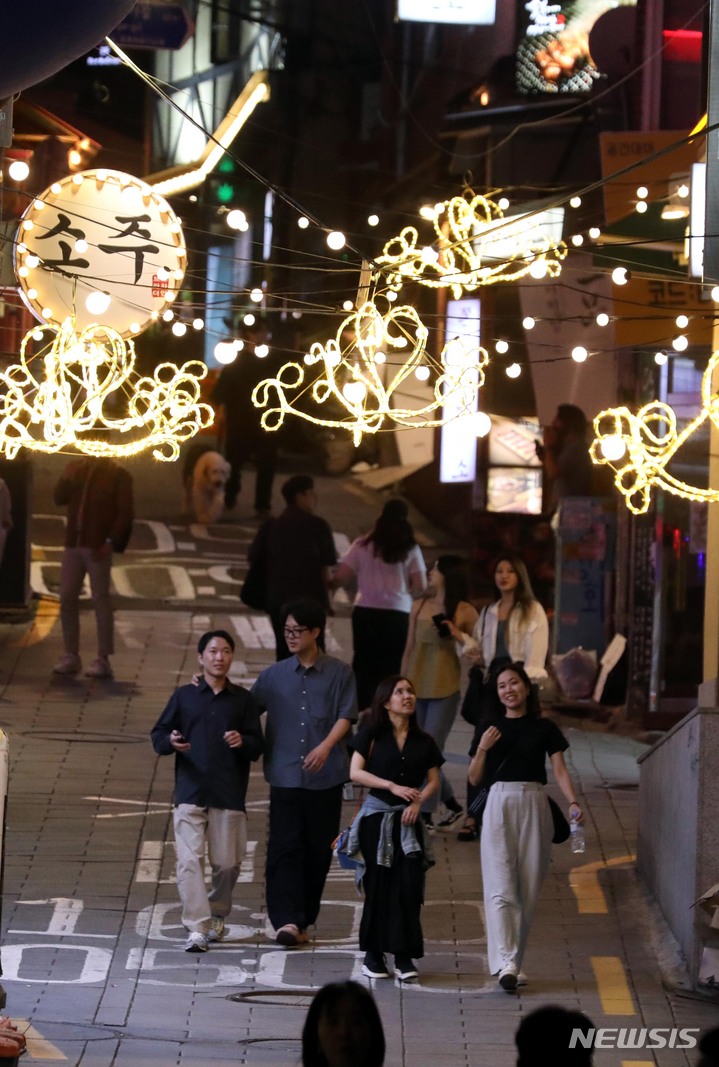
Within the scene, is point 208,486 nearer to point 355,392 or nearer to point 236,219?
point 355,392

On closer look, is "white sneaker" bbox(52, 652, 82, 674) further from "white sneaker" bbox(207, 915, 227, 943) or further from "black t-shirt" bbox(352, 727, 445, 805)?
"black t-shirt" bbox(352, 727, 445, 805)

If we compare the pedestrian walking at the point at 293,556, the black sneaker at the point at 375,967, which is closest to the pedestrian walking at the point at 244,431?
the pedestrian walking at the point at 293,556

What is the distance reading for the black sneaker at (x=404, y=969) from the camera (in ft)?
30.0

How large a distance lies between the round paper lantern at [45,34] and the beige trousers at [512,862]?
Answer: 13.9 feet

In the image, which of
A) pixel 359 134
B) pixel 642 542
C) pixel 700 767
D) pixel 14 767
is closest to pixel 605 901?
pixel 700 767

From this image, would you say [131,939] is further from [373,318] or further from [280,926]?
[373,318]

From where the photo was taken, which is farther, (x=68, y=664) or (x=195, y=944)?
(x=68, y=664)

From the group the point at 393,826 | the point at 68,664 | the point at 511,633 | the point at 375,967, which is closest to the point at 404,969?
the point at 375,967

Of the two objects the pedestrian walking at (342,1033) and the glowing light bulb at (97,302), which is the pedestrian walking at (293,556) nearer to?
the glowing light bulb at (97,302)

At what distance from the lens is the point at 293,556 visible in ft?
47.4

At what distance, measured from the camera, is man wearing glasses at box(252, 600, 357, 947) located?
9773 millimetres

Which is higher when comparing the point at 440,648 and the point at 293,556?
the point at 293,556

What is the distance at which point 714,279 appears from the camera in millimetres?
11125

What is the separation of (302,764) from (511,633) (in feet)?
7.52
